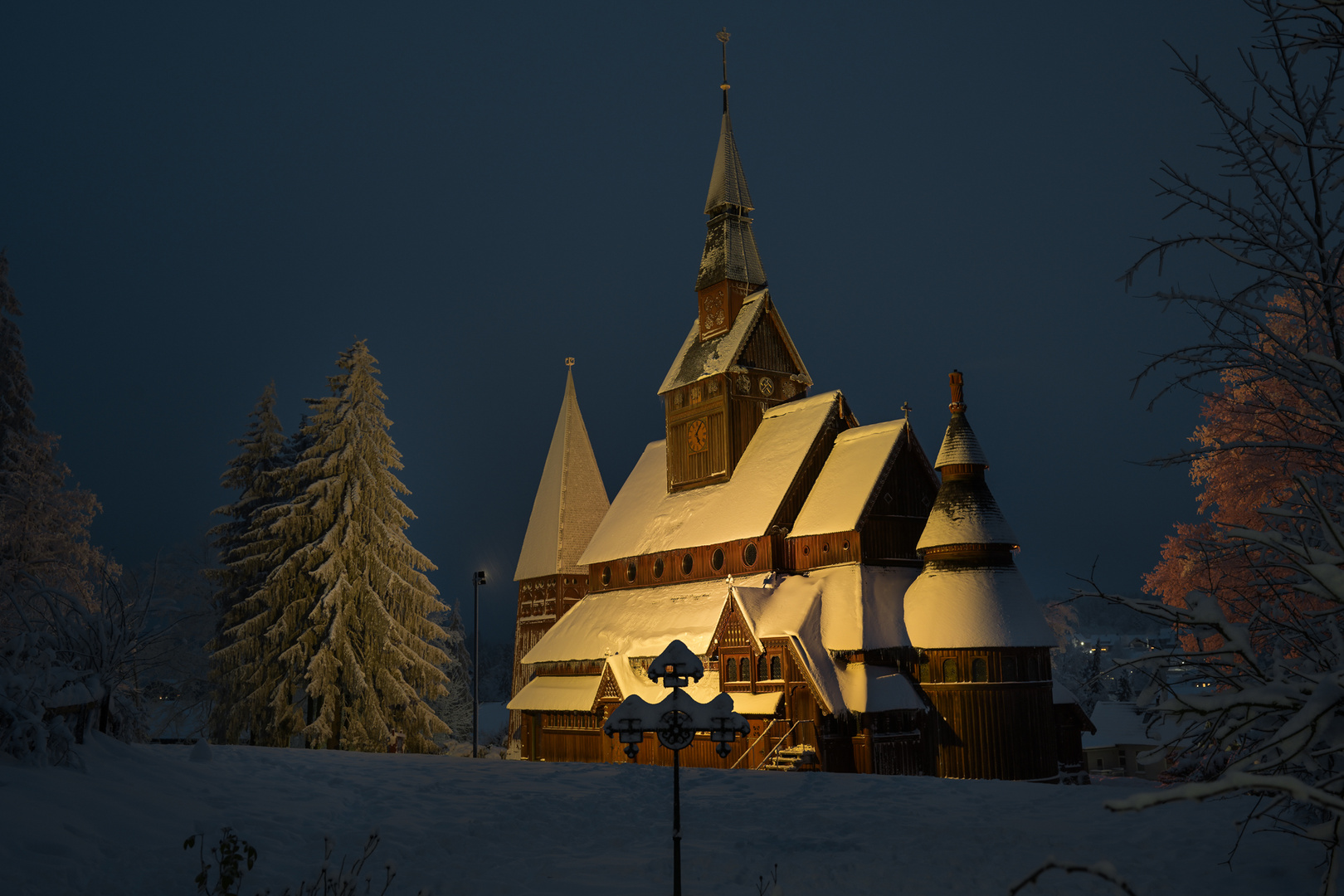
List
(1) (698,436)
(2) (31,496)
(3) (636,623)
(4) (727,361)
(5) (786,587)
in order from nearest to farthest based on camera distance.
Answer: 1. (2) (31,496)
2. (5) (786,587)
3. (3) (636,623)
4. (4) (727,361)
5. (1) (698,436)

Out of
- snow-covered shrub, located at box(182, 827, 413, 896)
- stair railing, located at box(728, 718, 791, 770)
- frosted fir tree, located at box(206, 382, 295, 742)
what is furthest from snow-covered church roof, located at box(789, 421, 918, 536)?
snow-covered shrub, located at box(182, 827, 413, 896)

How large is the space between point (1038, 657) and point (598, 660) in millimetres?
14272

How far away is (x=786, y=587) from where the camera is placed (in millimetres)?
29922

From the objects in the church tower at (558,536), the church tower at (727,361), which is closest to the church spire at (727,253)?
the church tower at (727,361)

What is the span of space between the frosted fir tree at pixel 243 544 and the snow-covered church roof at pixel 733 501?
12189 mm

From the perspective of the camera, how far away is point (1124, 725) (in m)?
46.6

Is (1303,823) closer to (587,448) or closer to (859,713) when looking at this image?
(859,713)

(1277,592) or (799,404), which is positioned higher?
(799,404)

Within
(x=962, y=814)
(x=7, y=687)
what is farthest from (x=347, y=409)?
(x=962, y=814)

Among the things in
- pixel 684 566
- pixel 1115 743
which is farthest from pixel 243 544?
pixel 1115 743

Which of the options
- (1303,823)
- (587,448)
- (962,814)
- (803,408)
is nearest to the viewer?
(1303,823)

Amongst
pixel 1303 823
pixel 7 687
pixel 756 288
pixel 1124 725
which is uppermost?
pixel 756 288

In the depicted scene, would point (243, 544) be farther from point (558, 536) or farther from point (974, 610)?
point (974, 610)

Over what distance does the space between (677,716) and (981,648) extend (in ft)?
55.4
